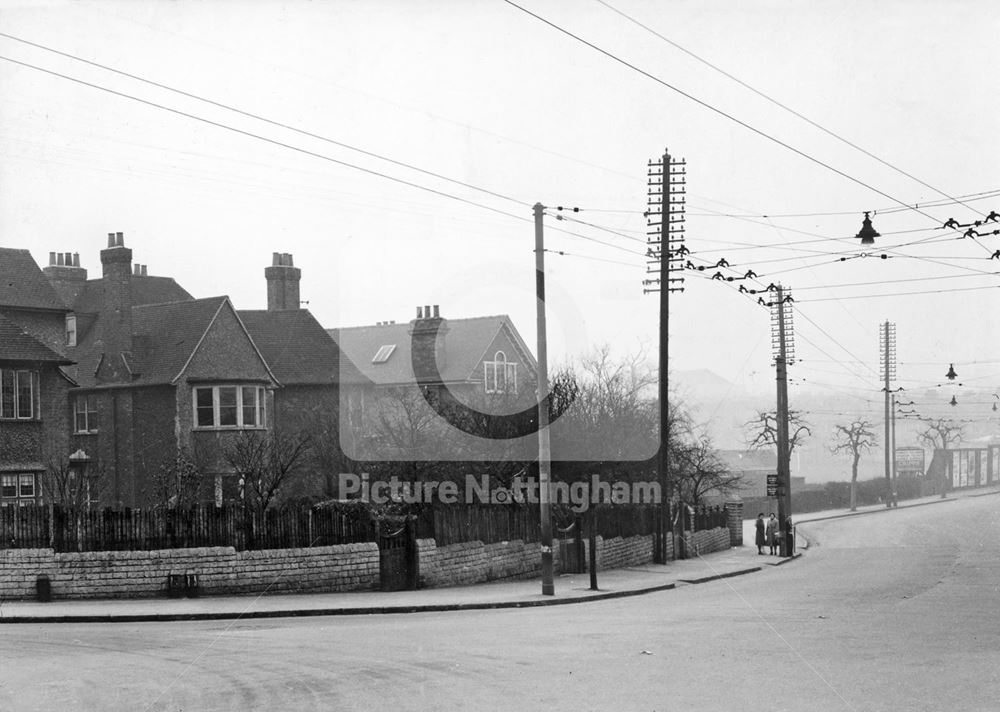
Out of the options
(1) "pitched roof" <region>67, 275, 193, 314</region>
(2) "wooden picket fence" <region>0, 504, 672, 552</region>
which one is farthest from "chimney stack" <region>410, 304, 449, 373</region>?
(2) "wooden picket fence" <region>0, 504, 672, 552</region>

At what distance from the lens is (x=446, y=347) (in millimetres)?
55156

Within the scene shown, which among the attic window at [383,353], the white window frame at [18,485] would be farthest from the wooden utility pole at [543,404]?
the attic window at [383,353]

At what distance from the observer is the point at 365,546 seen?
88.0 feet

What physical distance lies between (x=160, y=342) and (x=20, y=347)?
28.0ft

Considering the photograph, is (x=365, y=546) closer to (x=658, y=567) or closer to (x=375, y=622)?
(x=375, y=622)

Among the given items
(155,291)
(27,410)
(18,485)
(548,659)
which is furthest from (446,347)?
(548,659)

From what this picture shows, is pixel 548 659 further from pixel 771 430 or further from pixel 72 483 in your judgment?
pixel 771 430

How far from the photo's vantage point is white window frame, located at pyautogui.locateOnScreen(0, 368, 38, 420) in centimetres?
3500

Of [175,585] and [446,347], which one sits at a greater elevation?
[446,347]

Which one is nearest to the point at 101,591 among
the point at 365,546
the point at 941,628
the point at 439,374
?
the point at 365,546

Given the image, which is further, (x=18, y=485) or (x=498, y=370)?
(x=498, y=370)

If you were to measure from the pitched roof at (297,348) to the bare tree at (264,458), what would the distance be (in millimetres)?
3004

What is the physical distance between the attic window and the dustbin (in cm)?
3140

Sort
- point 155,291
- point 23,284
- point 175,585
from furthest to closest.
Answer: point 155,291, point 23,284, point 175,585
